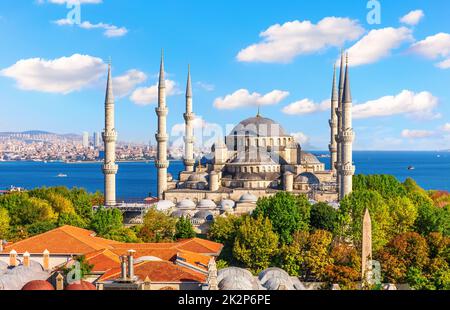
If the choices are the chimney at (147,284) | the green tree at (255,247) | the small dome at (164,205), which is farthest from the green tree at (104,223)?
the chimney at (147,284)

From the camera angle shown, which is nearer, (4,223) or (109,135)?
(4,223)

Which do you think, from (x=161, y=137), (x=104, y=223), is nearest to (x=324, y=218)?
(x=104, y=223)

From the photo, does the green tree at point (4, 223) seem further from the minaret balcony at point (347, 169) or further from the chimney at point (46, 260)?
the minaret balcony at point (347, 169)

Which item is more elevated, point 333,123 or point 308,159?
point 333,123

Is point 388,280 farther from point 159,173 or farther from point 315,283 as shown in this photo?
point 159,173

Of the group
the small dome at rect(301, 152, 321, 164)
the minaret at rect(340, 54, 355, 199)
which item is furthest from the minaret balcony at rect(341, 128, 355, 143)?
the small dome at rect(301, 152, 321, 164)

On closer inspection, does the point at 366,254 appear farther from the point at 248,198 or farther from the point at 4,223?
the point at 4,223
